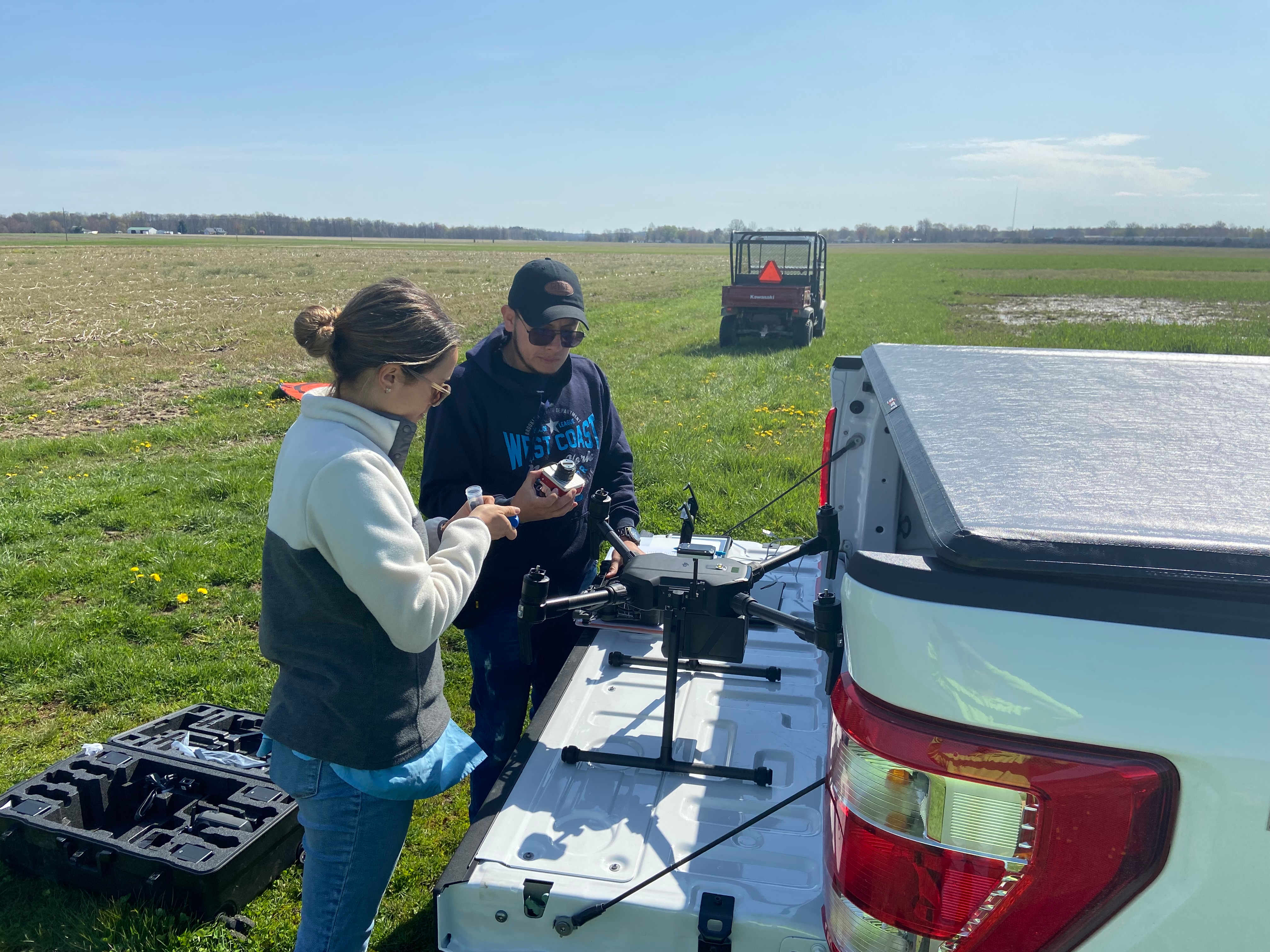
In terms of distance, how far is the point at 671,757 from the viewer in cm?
237

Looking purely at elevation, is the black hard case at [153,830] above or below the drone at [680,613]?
below

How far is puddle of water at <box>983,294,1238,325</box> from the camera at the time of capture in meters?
26.3

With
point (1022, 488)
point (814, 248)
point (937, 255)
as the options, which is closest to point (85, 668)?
point (1022, 488)

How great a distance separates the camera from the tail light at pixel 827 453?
323cm

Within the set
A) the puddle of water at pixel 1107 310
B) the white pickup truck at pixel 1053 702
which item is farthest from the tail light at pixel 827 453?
the puddle of water at pixel 1107 310

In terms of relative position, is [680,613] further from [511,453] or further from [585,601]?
[511,453]

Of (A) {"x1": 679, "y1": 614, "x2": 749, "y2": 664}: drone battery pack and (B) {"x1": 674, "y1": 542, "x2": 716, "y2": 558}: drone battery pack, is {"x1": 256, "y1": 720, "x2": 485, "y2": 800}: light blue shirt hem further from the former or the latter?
(B) {"x1": 674, "y1": 542, "x2": 716, "y2": 558}: drone battery pack

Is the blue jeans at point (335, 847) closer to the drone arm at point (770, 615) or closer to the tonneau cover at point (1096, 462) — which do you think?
the drone arm at point (770, 615)

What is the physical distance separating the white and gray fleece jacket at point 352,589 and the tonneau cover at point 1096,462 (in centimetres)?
95

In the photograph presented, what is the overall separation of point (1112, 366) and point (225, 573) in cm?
521

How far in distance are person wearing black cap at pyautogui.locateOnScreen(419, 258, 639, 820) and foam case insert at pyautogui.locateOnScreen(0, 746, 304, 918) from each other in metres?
0.78

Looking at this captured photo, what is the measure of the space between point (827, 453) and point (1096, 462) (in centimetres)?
192

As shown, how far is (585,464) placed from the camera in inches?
122

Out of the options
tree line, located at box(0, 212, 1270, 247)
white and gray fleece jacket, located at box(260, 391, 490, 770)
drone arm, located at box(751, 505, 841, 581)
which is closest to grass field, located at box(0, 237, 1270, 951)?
white and gray fleece jacket, located at box(260, 391, 490, 770)
